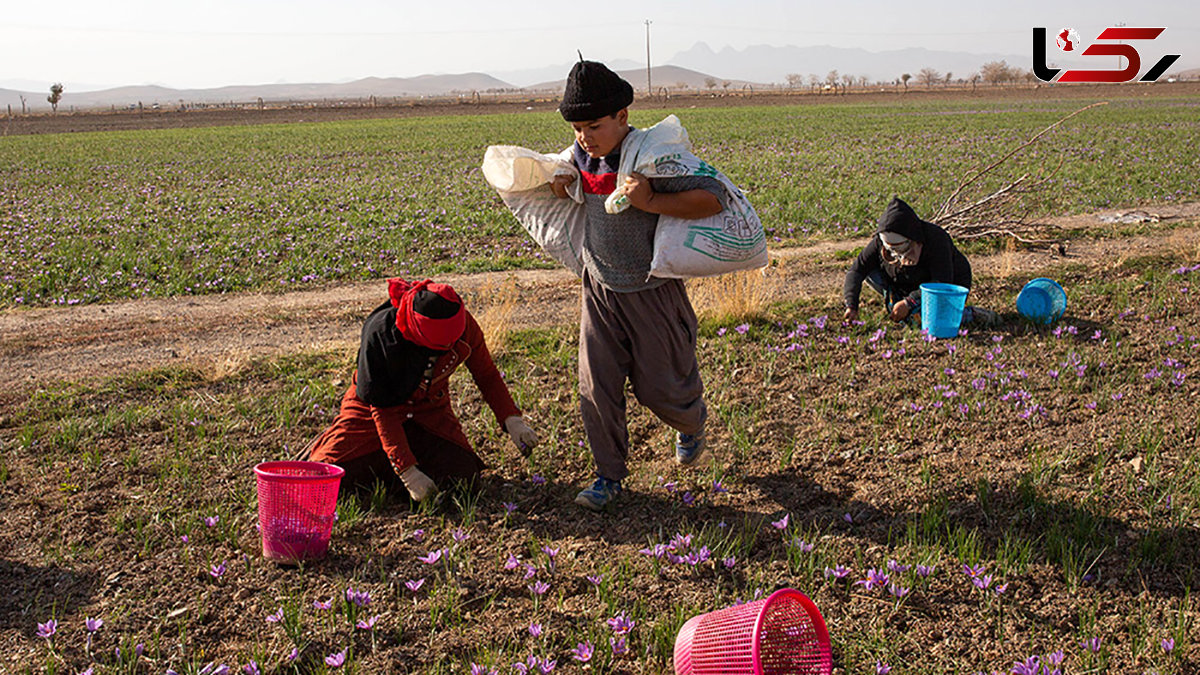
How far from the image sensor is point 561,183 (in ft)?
13.2

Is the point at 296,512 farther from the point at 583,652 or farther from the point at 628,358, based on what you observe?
the point at 628,358

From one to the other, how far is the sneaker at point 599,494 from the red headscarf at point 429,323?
3.08 ft

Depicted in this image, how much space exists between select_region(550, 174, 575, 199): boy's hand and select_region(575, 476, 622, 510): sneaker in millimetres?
1291

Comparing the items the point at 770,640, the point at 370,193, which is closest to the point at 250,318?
the point at 770,640

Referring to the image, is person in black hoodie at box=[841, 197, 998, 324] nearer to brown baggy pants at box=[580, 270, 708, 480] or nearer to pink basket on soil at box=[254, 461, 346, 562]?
brown baggy pants at box=[580, 270, 708, 480]

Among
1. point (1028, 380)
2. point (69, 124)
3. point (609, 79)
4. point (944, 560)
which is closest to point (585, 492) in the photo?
point (944, 560)

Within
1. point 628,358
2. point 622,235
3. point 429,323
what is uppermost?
point 622,235

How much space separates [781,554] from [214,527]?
2427 mm

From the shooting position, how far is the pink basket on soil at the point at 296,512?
3.52 m

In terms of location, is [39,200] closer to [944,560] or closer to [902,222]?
[902,222]

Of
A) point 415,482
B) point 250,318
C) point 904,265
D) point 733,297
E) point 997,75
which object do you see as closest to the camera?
point 415,482

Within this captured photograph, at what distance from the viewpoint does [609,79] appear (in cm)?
354

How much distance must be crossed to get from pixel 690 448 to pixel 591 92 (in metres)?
1.78

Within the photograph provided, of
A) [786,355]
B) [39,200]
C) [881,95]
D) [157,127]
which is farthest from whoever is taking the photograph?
[881,95]
